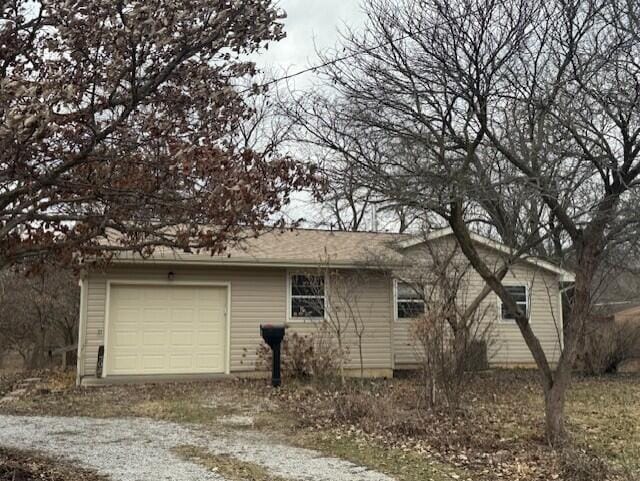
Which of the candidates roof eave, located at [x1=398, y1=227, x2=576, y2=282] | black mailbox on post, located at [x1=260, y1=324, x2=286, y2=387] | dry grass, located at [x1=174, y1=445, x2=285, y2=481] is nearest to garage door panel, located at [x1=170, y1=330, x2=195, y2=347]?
black mailbox on post, located at [x1=260, y1=324, x2=286, y2=387]

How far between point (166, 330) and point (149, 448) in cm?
619

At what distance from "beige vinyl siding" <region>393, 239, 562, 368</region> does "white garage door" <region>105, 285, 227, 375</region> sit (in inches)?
170

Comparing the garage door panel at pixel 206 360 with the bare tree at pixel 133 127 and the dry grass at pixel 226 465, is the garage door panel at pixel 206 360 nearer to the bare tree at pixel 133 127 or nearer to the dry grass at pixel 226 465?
the dry grass at pixel 226 465

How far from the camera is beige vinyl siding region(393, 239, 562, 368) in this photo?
1506cm

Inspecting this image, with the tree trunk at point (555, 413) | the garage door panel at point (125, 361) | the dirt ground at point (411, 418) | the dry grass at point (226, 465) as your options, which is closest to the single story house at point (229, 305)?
the garage door panel at point (125, 361)

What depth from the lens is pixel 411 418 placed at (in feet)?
26.5

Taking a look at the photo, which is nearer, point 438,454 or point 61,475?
point 61,475

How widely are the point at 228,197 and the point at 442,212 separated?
3341mm

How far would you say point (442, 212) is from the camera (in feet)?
23.8

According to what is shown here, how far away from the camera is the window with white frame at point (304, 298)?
14.0 metres

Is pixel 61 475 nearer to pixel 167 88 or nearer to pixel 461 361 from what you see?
pixel 167 88

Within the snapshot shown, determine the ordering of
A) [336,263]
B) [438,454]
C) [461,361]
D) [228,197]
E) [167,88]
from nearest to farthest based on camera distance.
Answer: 1. [228,197]
2. [167,88]
3. [438,454]
4. [461,361]
5. [336,263]

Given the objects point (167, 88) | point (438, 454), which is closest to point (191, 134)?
point (167, 88)

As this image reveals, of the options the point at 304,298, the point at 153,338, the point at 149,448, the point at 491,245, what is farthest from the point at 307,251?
the point at 149,448
